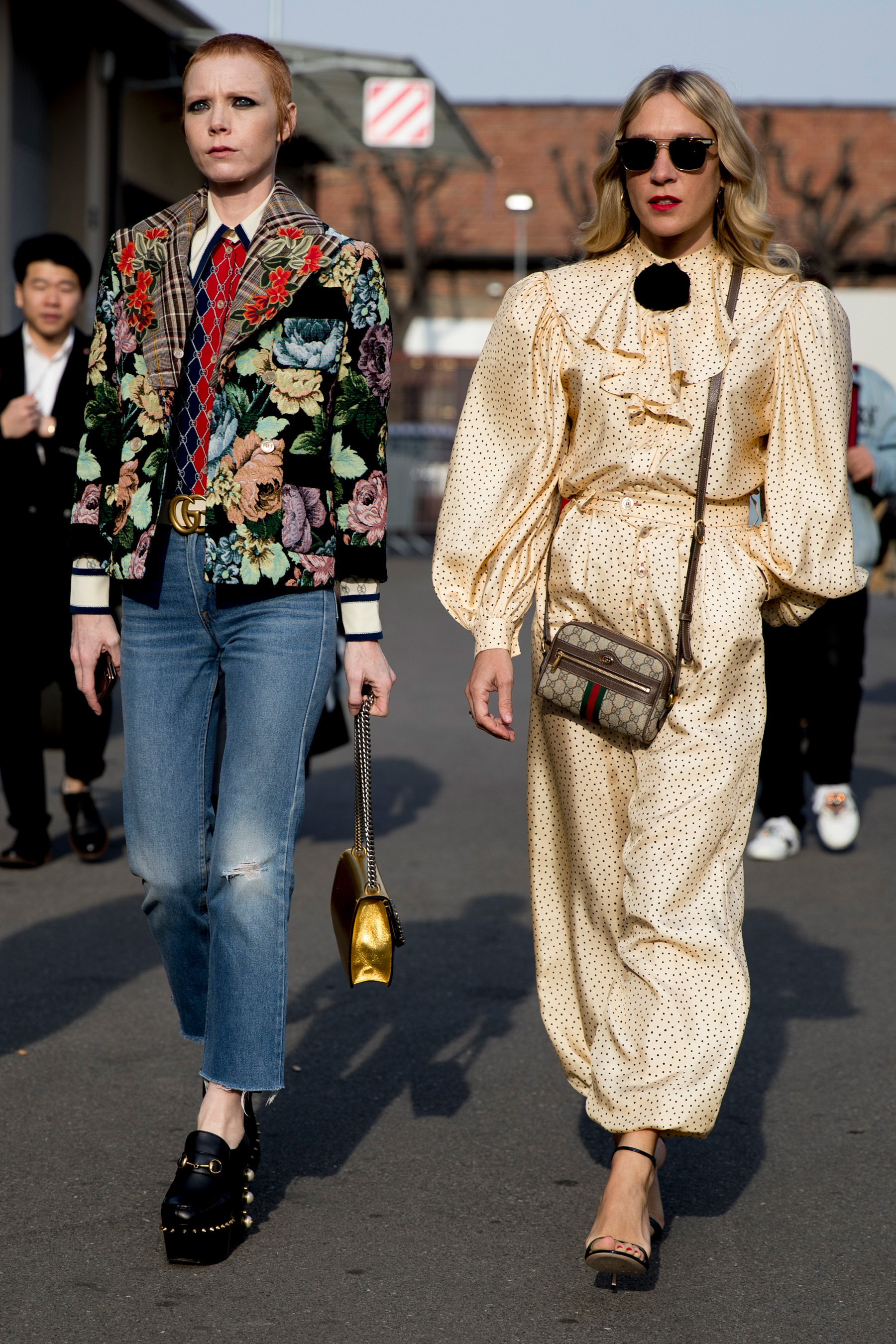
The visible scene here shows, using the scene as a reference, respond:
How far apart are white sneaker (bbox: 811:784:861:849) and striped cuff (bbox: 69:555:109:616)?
421cm

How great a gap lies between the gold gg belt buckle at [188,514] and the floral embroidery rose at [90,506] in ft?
0.61

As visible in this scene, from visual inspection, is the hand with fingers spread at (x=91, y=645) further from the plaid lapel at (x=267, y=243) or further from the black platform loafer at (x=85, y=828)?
the black platform loafer at (x=85, y=828)

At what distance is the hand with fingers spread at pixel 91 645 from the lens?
11.0 ft

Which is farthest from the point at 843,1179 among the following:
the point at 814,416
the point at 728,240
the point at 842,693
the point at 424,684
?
the point at 424,684

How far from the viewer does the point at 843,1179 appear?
364 centimetres

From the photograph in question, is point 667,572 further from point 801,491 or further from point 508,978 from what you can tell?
point 508,978

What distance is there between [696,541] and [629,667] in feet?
0.85

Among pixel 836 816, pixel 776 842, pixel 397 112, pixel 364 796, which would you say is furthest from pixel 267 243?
pixel 397 112

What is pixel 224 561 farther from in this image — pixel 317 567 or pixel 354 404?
pixel 354 404

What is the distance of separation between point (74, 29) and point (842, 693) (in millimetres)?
11825

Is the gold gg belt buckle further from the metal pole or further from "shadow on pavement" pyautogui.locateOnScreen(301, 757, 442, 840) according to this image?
the metal pole

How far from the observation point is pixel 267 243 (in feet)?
10.6

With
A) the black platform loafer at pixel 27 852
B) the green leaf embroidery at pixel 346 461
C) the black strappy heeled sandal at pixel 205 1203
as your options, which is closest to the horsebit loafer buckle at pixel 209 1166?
the black strappy heeled sandal at pixel 205 1203

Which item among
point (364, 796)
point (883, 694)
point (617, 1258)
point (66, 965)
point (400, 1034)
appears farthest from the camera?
point (883, 694)
